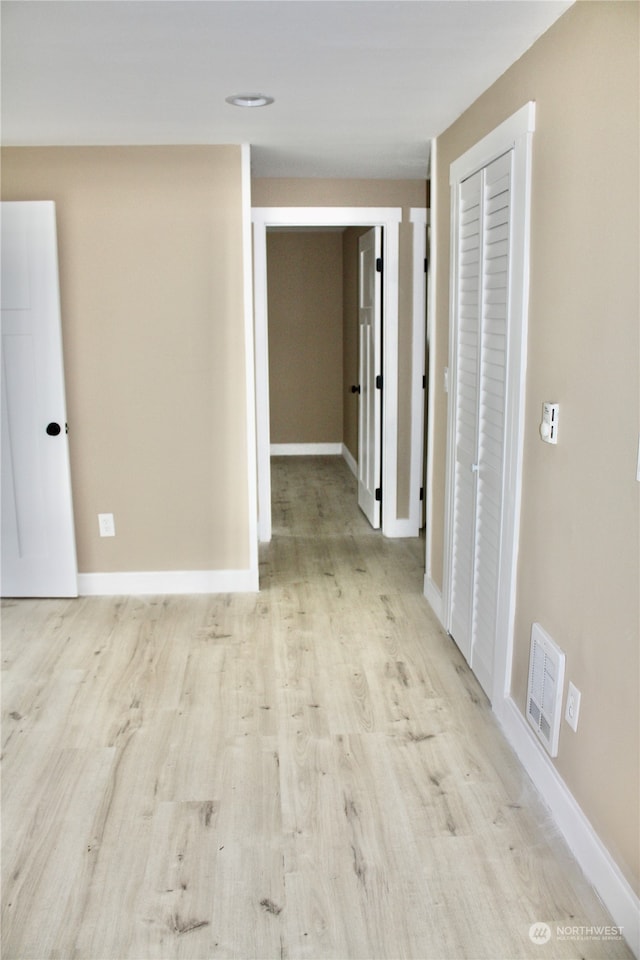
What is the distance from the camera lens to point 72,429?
13.8ft

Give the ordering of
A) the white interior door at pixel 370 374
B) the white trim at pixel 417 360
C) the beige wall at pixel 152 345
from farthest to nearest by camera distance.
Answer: the white interior door at pixel 370 374
the white trim at pixel 417 360
the beige wall at pixel 152 345

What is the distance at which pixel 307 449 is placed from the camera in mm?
8312

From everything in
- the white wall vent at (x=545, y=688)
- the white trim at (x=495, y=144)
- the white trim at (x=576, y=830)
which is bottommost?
the white trim at (x=576, y=830)

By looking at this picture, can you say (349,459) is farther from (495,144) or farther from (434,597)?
(495,144)

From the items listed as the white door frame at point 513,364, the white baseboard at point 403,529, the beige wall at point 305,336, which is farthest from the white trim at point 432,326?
the beige wall at point 305,336

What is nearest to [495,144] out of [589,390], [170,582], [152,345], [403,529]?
[589,390]

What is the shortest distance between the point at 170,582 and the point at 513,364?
243cm

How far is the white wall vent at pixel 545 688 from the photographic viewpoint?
2.36 m

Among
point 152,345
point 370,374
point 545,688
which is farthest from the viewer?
point 370,374

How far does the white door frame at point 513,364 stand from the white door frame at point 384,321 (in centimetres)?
187

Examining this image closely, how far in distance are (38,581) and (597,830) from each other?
3.11 m

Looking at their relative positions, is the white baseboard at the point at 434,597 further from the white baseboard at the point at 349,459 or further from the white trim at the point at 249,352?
the white baseboard at the point at 349,459

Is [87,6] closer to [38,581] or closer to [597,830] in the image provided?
[597,830]

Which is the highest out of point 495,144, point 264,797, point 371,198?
point 371,198
